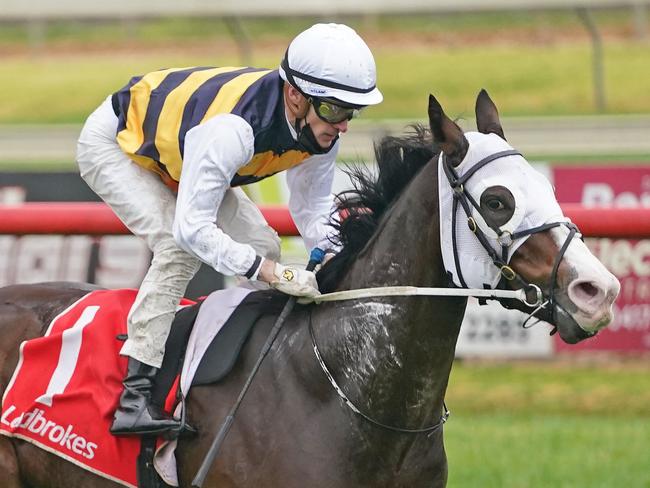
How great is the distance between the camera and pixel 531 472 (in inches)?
264

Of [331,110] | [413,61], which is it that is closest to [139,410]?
[331,110]

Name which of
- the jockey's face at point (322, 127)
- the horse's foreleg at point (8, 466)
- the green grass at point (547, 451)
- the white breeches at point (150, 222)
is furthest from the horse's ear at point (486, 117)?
the green grass at point (547, 451)

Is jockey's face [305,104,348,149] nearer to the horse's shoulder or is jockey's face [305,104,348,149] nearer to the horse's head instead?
the horse's head

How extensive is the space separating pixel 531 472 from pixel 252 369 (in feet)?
9.62

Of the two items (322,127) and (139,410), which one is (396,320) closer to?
(322,127)

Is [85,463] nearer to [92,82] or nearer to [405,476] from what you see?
[405,476]

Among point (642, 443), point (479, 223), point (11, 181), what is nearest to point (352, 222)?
point (479, 223)

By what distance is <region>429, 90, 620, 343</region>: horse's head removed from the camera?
3.66 metres

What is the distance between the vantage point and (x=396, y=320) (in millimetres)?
4051

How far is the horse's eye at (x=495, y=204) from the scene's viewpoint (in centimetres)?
379

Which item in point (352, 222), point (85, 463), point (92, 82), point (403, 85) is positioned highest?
point (352, 222)

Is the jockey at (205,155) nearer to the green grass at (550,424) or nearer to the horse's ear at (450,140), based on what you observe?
the horse's ear at (450,140)

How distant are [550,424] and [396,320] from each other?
4152 millimetres

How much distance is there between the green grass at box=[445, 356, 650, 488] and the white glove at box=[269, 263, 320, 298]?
259 cm
